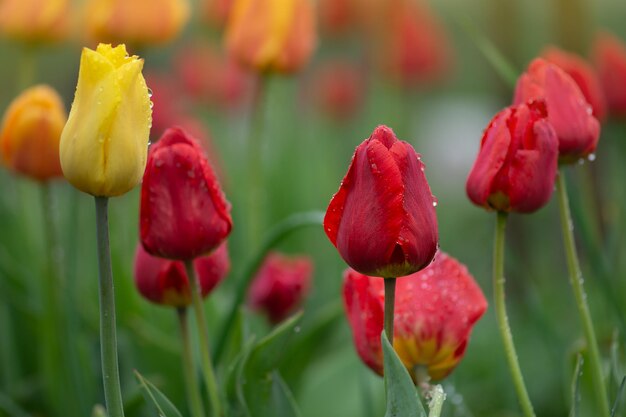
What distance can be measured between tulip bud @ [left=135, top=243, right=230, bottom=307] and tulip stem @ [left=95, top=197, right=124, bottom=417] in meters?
0.20

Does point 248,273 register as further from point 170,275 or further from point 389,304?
point 389,304

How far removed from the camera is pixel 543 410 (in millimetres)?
1911

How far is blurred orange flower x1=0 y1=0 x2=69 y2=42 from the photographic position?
1.86m

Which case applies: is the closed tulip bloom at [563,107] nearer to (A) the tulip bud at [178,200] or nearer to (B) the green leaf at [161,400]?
(A) the tulip bud at [178,200]

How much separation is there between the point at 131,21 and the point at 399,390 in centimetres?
Answer: 112

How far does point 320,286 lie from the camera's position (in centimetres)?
240

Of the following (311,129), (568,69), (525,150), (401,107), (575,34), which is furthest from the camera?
(311,129)

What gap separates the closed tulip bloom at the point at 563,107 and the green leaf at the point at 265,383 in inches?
12.3

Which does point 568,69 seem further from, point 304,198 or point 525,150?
point 304,198

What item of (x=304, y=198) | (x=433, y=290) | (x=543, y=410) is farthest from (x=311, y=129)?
(x=433, y=290)

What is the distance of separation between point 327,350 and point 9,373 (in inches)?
27.3

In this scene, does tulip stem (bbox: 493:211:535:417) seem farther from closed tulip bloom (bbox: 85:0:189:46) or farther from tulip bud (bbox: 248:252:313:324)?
closed tulip bloom (bbox: 85:0:189:46)

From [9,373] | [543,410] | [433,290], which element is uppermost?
[433,290]

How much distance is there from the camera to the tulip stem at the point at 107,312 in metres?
0.80
